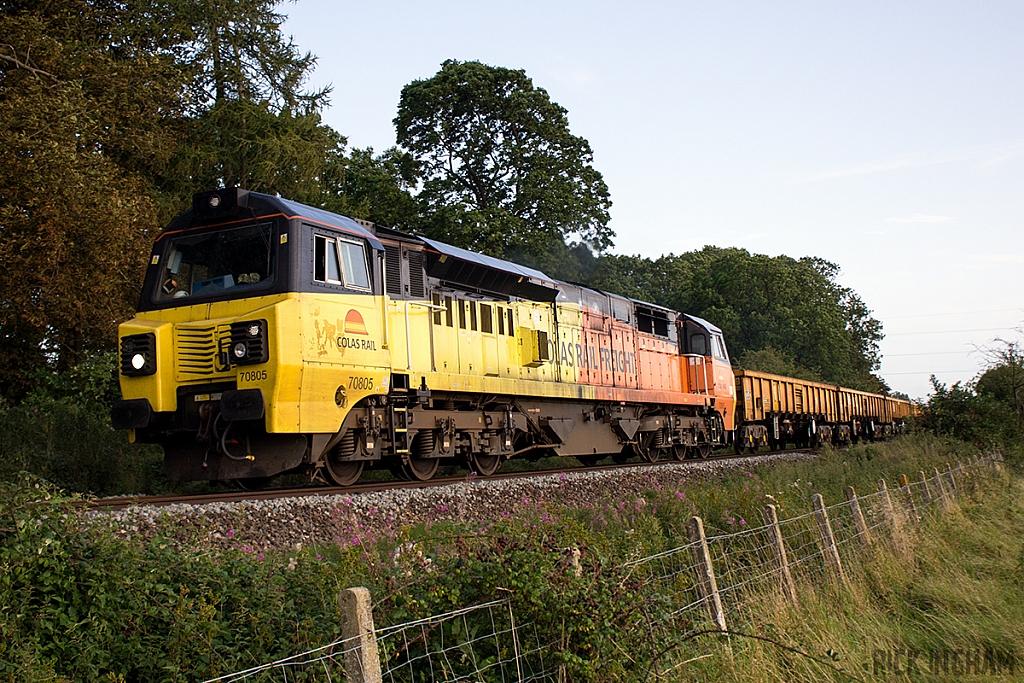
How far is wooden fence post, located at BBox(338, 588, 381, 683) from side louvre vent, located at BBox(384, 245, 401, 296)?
26.7 feet

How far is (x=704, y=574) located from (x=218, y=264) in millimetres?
7419

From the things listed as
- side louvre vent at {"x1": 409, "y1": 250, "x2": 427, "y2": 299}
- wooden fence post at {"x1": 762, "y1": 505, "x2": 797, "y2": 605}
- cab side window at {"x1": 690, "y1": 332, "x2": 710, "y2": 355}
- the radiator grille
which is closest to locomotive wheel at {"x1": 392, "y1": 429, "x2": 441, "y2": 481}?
side louvre vent at {"x1": 409, "y1": 250, "x2": 427, "y2": 299}

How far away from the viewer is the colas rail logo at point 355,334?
10.5 metres

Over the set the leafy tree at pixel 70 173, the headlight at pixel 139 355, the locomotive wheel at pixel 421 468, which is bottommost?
the locomotive wheel at pixel 421 468

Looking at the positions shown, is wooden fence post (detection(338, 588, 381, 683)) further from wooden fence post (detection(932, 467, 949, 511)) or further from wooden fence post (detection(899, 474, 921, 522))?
wooden fence post (detection(932, 467, 949, 511))

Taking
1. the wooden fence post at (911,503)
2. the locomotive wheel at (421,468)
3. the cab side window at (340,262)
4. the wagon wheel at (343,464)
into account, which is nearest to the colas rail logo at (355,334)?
the cab side window at (340,262)

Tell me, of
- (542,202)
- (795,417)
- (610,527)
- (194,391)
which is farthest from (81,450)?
(795,417)

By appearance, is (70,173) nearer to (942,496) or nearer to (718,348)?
(942,496)

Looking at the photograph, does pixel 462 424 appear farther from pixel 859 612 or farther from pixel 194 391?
pixel 859 612

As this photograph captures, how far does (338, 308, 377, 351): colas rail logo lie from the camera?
10508 mm

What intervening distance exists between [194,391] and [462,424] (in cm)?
411

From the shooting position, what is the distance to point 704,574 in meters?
6.08

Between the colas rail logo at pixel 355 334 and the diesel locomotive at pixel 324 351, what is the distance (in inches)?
0.9

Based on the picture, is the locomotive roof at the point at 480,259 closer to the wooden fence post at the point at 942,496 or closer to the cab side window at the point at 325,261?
the cab side window at the point at 325,261
